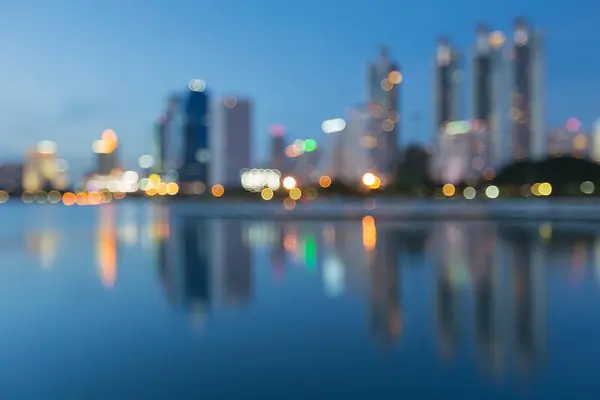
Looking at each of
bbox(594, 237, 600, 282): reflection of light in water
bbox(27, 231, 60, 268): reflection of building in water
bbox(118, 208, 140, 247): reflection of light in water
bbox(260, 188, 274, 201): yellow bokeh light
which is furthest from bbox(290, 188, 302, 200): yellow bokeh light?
bbox(594, 237, 600, 282): reflection of light in water

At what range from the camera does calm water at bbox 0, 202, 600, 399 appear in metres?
5.16

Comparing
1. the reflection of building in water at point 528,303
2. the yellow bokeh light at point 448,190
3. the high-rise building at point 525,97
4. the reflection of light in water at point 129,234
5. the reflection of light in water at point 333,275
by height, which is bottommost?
the reflection of building in water at point 528,303

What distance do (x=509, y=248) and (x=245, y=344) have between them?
38.6ft

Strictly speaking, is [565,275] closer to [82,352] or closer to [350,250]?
[350,250]

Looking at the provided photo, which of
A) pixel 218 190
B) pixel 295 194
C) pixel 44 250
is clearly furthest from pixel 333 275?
pixel 218 190

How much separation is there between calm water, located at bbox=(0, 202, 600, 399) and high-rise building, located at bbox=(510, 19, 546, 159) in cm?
9684

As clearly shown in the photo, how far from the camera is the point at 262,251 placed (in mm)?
16656

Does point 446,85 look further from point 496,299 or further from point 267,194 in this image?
point 496,299

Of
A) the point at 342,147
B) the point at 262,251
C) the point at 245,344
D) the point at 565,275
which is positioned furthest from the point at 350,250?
the point at 342,147

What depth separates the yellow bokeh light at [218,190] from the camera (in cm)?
12752

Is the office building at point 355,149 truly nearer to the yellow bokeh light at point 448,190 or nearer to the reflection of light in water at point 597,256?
the yellow bokeh light at point 448,190

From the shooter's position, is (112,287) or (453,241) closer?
(112,287)

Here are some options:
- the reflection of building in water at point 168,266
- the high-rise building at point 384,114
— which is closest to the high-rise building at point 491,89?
the high-rise building at point 384,114

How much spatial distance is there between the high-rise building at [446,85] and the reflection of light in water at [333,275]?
117m
